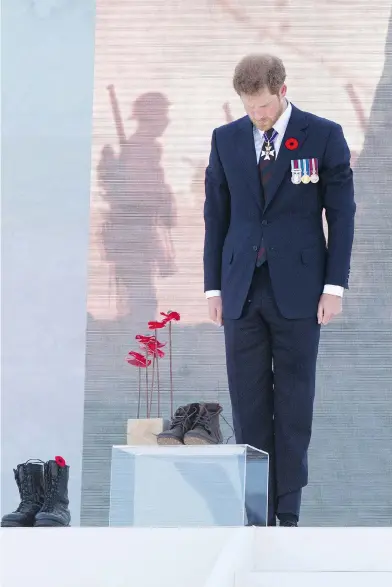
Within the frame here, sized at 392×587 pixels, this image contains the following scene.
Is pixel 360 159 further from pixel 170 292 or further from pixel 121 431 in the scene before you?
pixel 121 431

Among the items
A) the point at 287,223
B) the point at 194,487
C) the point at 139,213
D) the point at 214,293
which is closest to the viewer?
the point at 194,487

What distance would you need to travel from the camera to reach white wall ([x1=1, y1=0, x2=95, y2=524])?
4.24 m

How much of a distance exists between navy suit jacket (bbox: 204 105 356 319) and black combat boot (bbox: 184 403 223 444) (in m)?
0.33

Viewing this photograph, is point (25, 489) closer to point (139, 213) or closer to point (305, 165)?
point (305, 165)

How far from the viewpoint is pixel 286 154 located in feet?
10.00

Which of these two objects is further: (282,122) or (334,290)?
(282,122)
